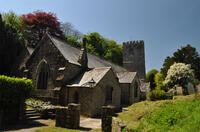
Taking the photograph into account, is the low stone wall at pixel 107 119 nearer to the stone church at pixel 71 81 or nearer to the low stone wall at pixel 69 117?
the low stone wall at pixel 69 117

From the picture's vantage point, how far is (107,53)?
173ft

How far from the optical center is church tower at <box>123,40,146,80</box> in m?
44.8

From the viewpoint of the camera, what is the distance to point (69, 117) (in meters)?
10.0

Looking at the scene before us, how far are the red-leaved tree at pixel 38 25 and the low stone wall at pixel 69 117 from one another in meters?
30.6

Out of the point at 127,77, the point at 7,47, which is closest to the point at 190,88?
the point at 127,77

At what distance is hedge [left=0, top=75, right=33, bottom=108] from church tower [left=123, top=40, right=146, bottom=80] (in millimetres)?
37755

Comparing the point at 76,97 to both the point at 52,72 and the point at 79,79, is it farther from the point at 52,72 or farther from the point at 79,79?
the point at 52,72

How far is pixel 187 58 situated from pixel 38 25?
38.7 metres

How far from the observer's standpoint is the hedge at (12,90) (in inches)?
394

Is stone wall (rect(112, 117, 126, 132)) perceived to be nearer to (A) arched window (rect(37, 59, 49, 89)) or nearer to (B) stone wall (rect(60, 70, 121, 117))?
(B) stone wall (rect(60, 70, 121, 117))

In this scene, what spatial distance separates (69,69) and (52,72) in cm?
263

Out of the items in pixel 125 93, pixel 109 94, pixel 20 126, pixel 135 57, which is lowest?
pixel 20 126

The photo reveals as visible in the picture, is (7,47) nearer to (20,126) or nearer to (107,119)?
(20,126)

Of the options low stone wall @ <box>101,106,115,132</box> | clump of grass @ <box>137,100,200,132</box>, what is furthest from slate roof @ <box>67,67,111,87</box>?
clump of grass @ <box>137,100,200,132</box>
